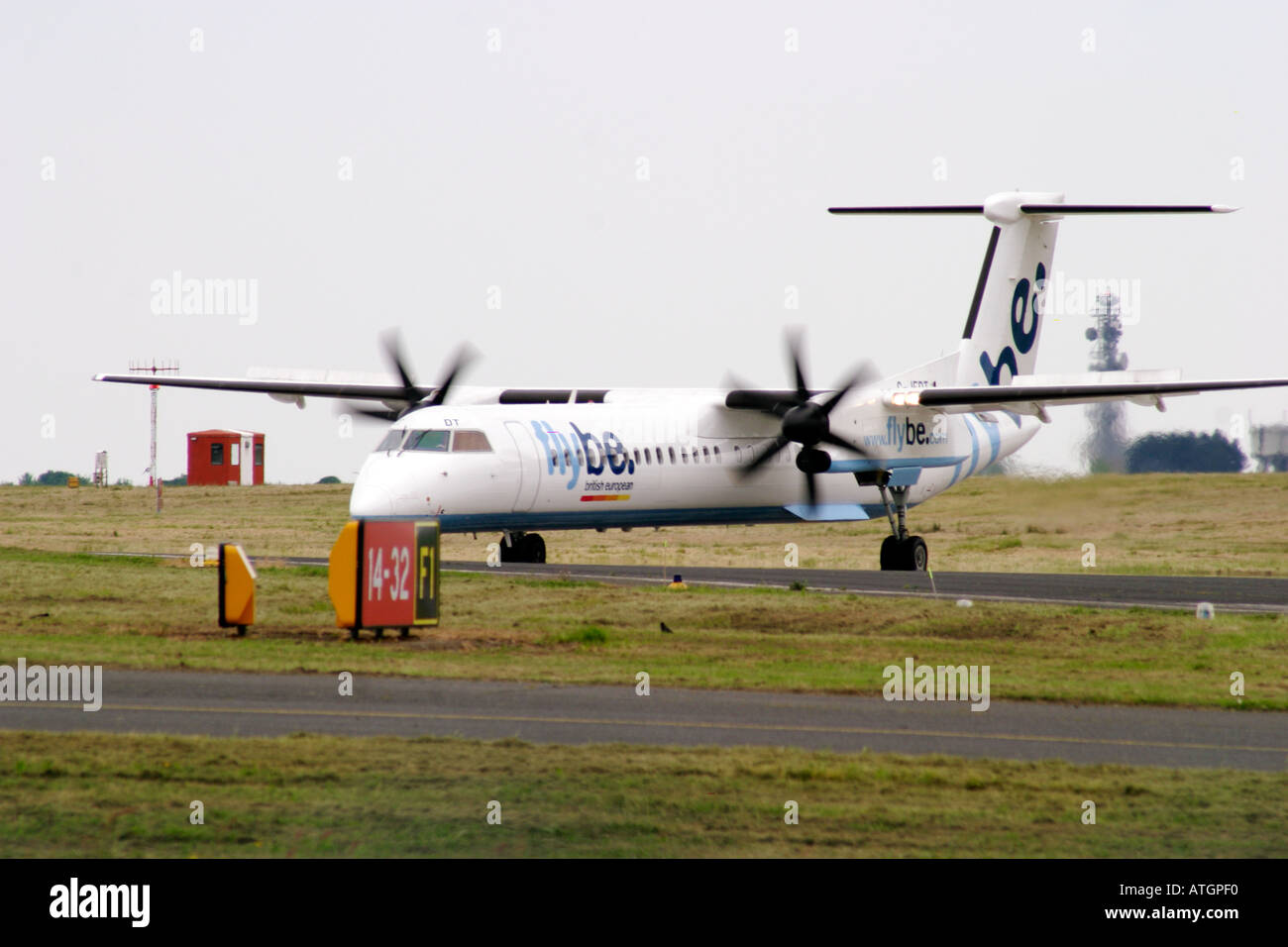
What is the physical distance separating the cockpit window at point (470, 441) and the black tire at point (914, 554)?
11.2 metres

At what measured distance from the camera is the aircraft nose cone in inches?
1070

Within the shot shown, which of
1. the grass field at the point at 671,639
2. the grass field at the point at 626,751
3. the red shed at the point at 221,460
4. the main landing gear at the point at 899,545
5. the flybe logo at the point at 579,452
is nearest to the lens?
the grass field at the point at 626,751

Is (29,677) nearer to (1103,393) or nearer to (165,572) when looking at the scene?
(165,572)

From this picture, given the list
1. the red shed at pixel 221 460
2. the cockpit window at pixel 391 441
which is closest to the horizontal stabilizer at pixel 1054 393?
the cockpit window at pixel 391 441

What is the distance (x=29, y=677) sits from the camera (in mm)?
16219

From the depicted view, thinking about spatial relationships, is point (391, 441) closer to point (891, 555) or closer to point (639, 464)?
point (639, 464)

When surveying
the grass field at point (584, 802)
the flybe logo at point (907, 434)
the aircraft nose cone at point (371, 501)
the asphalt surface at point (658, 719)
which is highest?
the flybe logo at point (907, 434)

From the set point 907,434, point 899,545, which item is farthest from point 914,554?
point 907,434

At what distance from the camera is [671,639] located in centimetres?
2159

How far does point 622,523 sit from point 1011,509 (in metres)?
8.12

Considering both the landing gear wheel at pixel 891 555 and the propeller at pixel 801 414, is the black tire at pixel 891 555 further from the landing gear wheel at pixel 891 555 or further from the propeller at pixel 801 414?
the propeller at pixel 801 414

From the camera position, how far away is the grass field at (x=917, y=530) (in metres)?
37.5
